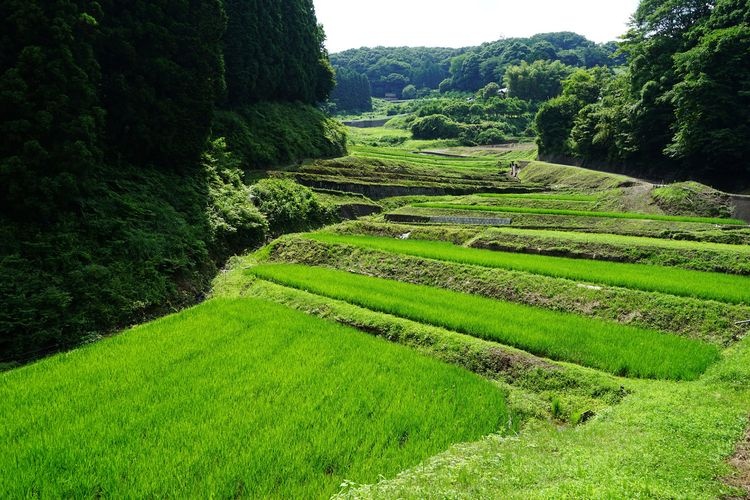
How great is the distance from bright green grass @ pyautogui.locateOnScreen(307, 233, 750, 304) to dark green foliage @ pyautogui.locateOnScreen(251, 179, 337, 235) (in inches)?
179

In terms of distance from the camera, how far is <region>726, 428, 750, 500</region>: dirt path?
13.3 ft

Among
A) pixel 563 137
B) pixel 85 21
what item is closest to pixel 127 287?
pixel 85 21

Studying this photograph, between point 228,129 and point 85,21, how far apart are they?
43.6 ft

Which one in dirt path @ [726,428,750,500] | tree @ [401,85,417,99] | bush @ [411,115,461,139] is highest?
tree @ [401,85,417,99]

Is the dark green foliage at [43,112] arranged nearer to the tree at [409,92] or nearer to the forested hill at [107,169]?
the forested hill at [107,169]

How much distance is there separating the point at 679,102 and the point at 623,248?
18.2m

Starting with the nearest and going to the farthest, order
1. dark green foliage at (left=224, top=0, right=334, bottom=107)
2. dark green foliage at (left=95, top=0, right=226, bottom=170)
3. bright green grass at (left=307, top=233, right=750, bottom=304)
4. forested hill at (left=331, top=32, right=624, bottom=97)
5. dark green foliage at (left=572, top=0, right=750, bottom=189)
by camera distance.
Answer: bright green grass at (left=307, top=233, right=750, bottom=304) → dark green foliage at (left=95, top=0, right=226, bottom=170) → dark green foliage at (left=572, top=0, right=750, bottom=189) → dark green foliage at (left=224, top=0, right=334, bottom=107) → forested hill at (left=331, top=32, right=624, bottom=97)

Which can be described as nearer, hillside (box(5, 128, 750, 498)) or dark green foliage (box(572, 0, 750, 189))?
hillside (box(5, 128, 750, 498))

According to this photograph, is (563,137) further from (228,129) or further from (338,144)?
(228,129)

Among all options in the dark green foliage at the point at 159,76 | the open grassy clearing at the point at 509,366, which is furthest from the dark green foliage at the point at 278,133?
the open grassy clearing at the point at 509,366

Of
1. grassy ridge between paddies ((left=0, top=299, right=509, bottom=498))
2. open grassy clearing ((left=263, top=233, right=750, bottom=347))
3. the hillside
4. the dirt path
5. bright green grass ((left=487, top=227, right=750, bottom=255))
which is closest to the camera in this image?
the dirt path

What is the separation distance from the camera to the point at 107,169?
15383 mm

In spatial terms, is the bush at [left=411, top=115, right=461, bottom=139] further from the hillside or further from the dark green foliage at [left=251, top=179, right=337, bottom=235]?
the hillside

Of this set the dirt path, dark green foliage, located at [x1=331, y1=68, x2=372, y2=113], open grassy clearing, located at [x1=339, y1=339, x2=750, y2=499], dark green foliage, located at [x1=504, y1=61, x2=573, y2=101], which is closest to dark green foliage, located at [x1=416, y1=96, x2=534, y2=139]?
dark green foliage, located at [x1=504, y1=61, x2=573, y2=101]
